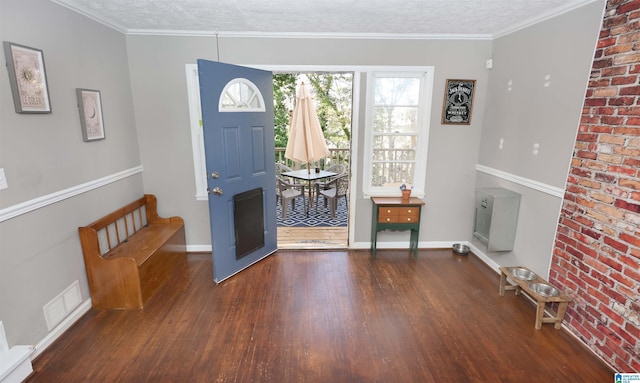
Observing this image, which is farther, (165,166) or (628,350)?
(165,166)

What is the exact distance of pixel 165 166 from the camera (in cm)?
354

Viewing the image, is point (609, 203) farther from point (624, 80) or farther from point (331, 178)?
point (331, 178)

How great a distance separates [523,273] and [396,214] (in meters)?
1.31

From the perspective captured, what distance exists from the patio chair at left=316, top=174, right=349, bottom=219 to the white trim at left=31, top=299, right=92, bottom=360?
326cm

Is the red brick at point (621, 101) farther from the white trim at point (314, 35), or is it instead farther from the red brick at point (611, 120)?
the white trim at point (314, 35)

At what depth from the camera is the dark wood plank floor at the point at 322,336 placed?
6.64ft

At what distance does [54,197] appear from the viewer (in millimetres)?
2275

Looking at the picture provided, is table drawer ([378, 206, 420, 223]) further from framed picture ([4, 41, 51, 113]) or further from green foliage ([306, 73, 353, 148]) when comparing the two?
green foliage ([306, 73, 353, 148])

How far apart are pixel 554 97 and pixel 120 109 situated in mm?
3962

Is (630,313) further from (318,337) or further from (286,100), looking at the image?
(286,100)

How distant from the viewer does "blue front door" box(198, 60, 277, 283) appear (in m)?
2.88

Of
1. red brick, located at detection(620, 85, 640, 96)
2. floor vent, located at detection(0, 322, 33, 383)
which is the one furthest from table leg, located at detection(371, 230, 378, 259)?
floor vent, located at detection(0, 322, 33, 383)

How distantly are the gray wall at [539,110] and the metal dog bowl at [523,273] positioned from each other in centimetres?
7

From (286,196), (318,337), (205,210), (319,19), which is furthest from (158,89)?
(318,337)
